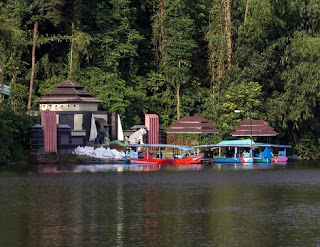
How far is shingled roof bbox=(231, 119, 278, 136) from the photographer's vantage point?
7938cm

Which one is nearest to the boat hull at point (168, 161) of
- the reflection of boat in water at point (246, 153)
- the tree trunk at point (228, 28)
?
the reflection of boat in water at point (246, 153)

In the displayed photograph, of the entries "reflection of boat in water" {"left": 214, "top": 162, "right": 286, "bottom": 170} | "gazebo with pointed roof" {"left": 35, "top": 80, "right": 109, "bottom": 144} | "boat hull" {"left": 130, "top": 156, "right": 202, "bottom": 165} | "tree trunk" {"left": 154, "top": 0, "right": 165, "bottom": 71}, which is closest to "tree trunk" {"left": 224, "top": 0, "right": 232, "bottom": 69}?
"tree trunk" {"left": 154, "top": 0, "right": 165, "bottom": 71}

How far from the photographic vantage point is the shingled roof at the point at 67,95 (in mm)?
80062

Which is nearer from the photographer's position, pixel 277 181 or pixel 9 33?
pixel 277 181

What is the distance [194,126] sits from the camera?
79.6 meters

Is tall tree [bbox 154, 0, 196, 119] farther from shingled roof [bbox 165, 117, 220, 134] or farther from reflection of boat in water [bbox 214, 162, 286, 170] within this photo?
reflection of boat in water [bbox 214, 162, 286, 170]

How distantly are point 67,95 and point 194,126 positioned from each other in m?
12.1

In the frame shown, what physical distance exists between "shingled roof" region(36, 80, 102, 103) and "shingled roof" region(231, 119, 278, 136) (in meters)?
13.4

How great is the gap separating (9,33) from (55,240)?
37.5 meters

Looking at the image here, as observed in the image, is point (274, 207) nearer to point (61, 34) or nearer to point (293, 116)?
point (293, 116)

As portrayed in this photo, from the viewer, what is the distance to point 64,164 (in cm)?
7250

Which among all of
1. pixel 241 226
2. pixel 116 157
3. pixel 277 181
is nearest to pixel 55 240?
pixel 241 226

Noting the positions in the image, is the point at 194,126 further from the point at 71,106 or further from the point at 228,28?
the point at 228,28

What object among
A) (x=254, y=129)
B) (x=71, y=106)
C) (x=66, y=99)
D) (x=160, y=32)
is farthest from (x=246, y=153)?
(x=160, y=32)
